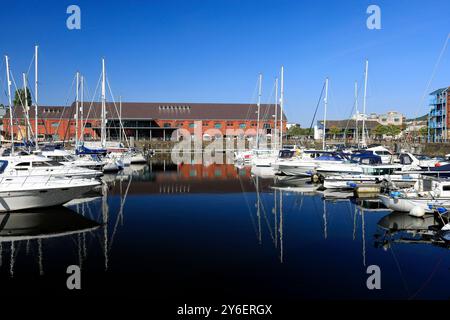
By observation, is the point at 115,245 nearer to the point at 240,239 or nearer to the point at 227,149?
the point at 240,239

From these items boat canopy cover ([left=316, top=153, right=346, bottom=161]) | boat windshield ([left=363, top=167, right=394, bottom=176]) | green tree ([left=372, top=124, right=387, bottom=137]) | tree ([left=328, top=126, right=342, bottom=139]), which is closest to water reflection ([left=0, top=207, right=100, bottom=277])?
boat windshield ([left=363, top=167, right=394, bottom=176])

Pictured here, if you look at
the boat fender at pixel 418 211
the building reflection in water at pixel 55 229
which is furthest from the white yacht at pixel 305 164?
the building reflection in water at pixel 55 229

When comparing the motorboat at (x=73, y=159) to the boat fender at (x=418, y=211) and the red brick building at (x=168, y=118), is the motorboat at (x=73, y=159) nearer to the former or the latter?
the boat fender at (x=418, y=211)

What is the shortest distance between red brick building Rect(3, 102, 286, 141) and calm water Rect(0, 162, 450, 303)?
70.0m

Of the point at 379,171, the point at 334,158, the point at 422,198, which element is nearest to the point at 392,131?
the point at 334,158

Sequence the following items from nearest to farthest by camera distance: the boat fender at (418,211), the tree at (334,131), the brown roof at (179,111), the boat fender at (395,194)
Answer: the boat fender at (418,211), the boat fender at (395,194), the brown roof at (179,111), the tree at (334,131)

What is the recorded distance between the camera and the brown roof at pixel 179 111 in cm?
9447

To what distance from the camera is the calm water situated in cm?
1154

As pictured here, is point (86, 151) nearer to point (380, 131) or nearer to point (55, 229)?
point (55, 229)

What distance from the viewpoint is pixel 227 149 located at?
309 ft

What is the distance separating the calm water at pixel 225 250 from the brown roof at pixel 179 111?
72.8 metres

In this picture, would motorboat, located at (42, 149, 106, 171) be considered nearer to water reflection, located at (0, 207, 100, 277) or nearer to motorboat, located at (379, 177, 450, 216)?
water reflection, located at (0, 207, 100, 277)

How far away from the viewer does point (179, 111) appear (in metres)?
99.4
